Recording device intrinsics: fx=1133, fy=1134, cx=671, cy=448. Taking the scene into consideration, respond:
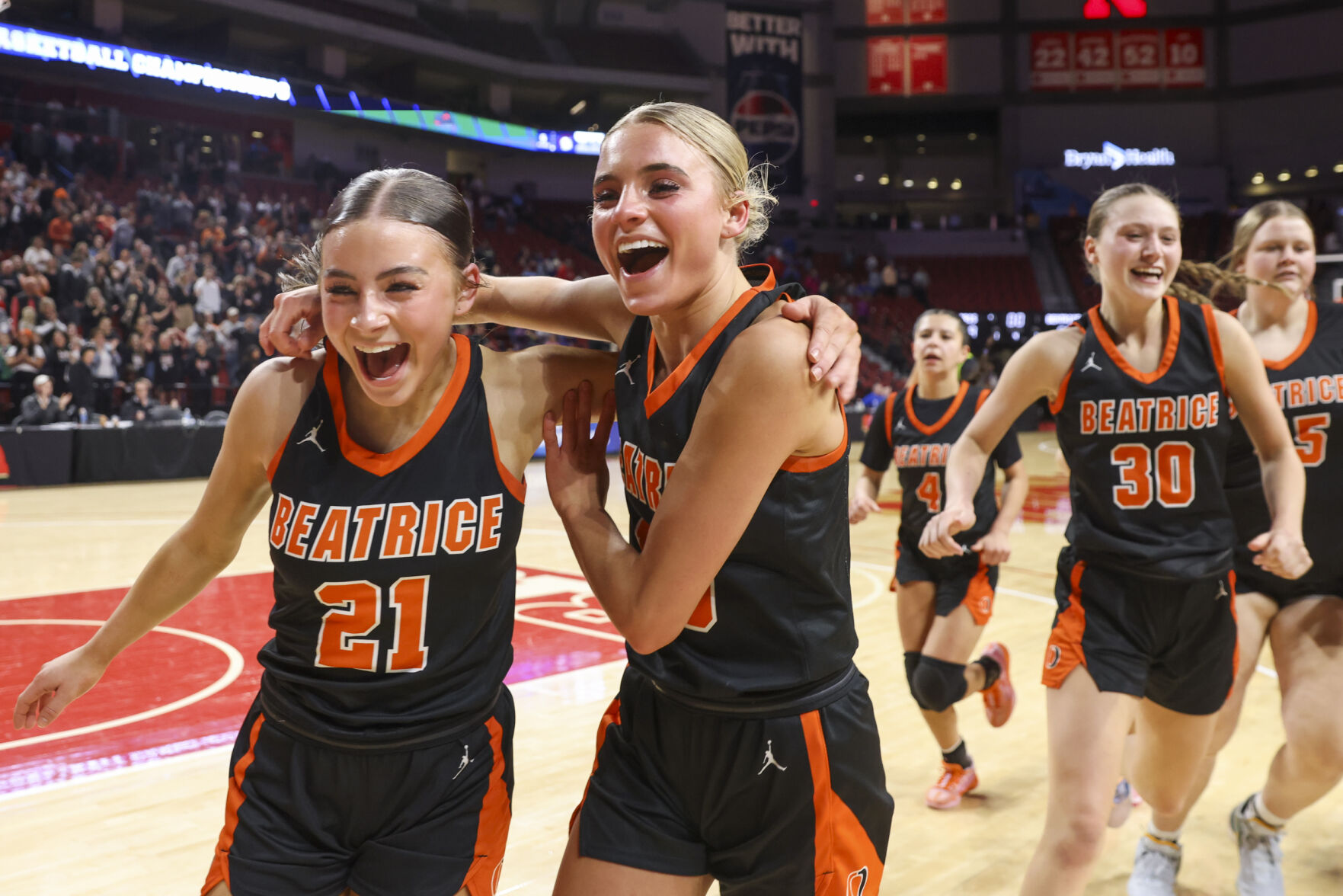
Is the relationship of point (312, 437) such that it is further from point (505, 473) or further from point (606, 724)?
point (606, 724)

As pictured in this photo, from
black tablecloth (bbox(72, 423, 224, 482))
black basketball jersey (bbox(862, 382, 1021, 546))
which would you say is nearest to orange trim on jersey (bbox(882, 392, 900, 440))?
black basketball jersey (bbox(862, 382, 1021, 546))

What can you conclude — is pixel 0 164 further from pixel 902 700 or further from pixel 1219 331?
pixel 1219 331

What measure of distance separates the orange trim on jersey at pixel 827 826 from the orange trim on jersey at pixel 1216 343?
1.84m

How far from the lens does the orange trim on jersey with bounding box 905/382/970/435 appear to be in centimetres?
514

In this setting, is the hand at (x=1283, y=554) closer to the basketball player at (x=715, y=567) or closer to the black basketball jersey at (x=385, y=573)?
the basketball player at (x=715, y=567)

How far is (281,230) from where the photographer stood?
1975 centimetres

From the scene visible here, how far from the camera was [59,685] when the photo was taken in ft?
7.59

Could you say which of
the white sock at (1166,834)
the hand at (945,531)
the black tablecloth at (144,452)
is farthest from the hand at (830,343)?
the black tablecloth at (144,452)

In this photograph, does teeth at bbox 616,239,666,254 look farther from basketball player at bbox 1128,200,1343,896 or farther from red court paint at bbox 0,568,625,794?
red court paint at bbox 0,568,625,794

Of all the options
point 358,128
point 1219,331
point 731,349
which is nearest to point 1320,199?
point 358,128

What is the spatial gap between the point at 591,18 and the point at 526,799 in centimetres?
2895

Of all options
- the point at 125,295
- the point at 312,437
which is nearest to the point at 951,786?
the point at 312,437

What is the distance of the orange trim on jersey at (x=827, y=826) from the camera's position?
203cm

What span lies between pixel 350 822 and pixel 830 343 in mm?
1231
